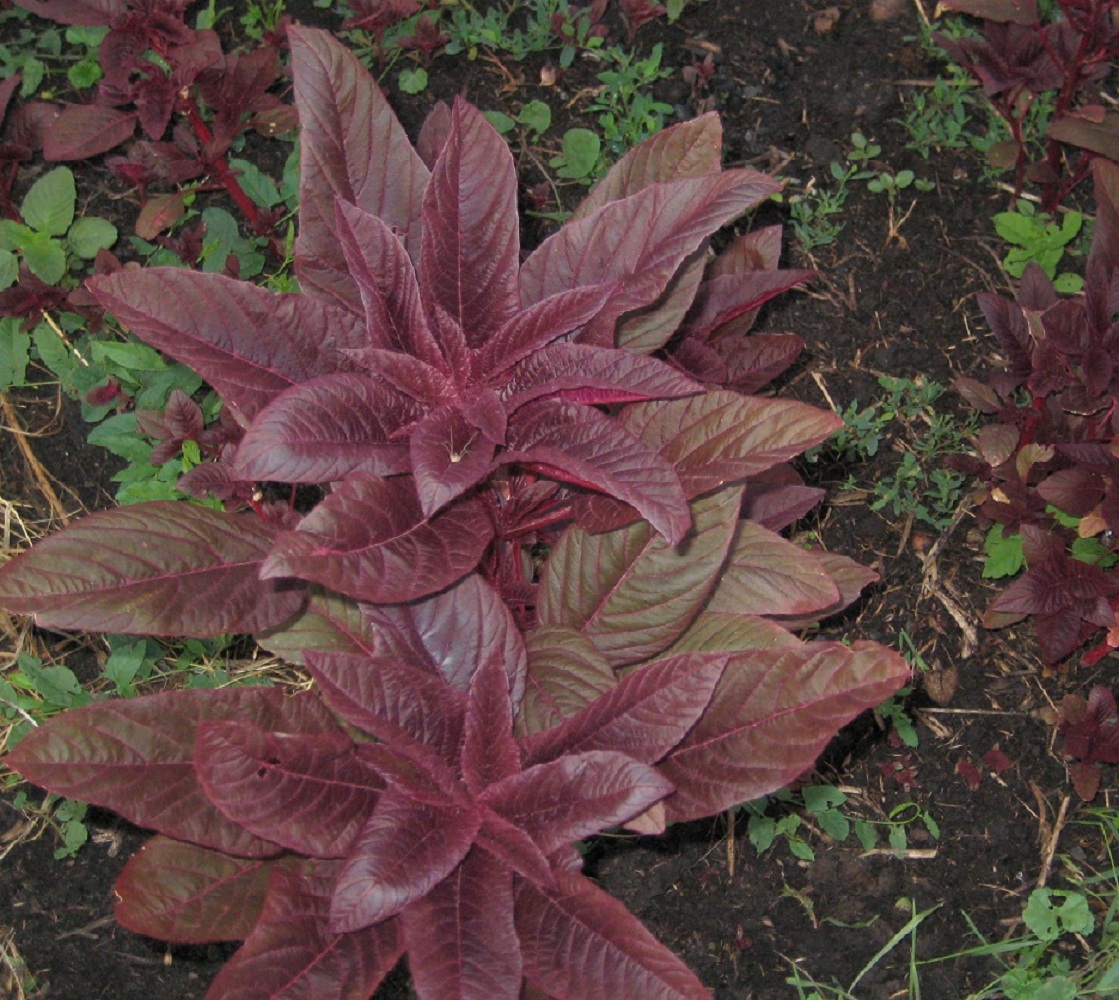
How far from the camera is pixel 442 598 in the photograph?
182 cm

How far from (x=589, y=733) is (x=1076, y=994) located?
3.84 feet

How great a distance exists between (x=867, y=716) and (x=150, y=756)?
146 cm

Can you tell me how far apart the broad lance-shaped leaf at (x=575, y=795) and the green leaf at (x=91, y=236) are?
1749 mm

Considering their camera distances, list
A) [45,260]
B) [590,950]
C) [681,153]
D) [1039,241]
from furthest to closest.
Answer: [1039,241]
[45,260]
[681,153]
[590,950]

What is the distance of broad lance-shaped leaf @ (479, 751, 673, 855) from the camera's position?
1581 millimetres

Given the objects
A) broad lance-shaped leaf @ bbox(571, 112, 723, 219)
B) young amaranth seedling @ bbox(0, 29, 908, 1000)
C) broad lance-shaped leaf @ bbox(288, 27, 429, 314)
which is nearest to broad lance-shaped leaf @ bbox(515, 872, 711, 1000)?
young amaranth seedling @ bbox(0, 29, 908, 1000)

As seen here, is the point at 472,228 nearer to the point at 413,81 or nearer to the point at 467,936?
the point at 467,936

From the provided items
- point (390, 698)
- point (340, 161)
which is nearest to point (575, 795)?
point (390, 698)

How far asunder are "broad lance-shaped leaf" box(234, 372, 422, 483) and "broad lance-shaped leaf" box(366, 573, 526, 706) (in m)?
0.21

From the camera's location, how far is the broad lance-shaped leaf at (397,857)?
1537mm

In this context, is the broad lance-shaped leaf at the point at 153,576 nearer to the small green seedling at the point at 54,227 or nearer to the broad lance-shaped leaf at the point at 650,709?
the broad lance-shaped leaf at the point at 650,709

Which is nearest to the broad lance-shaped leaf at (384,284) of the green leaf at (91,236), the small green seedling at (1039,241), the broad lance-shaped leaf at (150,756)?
the broad lance-shaped leaf at (150,756)

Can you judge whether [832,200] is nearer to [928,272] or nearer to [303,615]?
[928,272]

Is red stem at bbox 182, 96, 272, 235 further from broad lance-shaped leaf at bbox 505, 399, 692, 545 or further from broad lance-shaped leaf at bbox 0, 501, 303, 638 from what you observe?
broad lance-shaped leaf at bbox 505, 399, 692, 545
